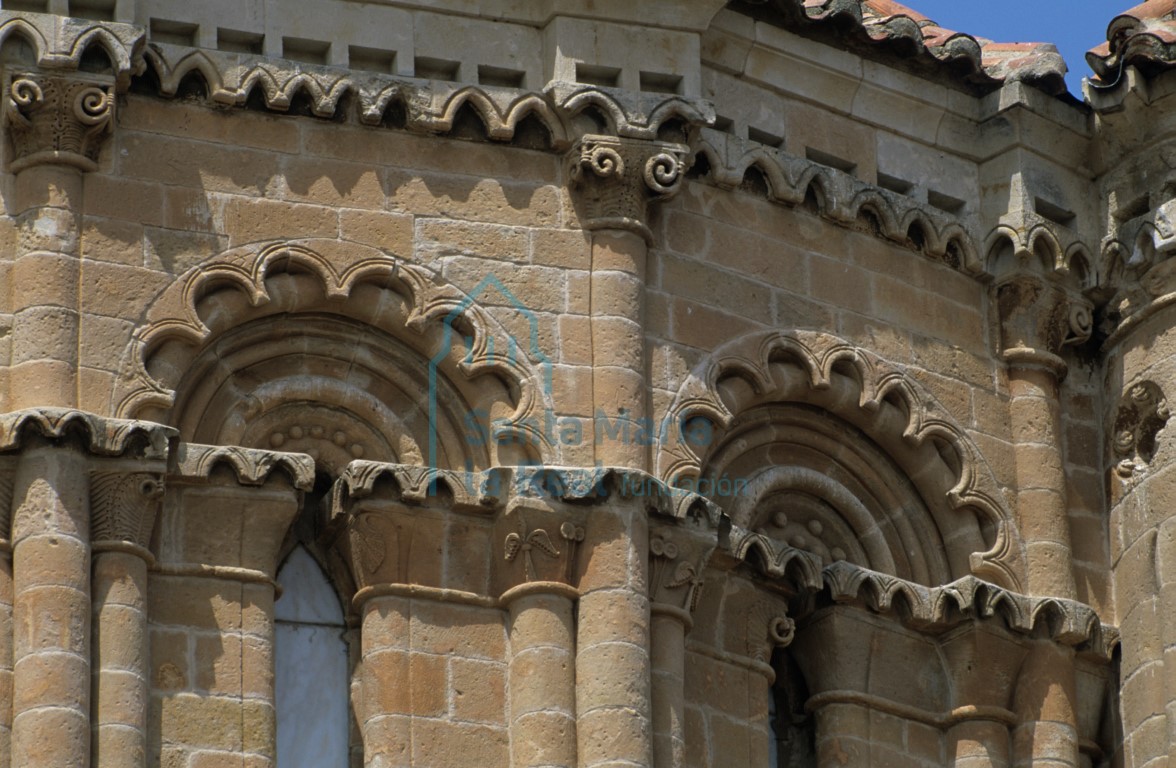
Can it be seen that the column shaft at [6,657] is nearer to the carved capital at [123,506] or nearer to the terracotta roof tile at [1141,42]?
the carved capital at [123,506]

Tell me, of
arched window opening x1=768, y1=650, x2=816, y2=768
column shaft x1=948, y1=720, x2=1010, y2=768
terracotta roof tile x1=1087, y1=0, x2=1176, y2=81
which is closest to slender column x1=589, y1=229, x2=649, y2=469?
arched window opening x1=768, y1=650, x2=816, y2=768

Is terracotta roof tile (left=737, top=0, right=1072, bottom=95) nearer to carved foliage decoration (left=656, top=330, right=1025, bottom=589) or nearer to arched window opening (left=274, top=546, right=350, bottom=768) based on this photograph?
carved foliage decoration (left=656, top=330, right=1025, bottom=589)

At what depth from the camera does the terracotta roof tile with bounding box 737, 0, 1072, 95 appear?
74.0 ft

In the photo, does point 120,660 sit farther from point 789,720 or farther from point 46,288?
point 789,720

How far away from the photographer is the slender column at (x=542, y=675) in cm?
1995

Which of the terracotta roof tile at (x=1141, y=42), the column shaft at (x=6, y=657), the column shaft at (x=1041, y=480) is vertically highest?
the terracotta roof tile at (x=1141, y=42)

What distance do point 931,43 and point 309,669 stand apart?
18.8ft

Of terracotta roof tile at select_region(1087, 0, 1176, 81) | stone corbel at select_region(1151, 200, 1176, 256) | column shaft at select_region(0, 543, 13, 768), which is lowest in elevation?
column shaft at select_region(0, 543, 13, 768)

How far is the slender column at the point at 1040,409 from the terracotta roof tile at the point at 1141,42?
4.47 ft

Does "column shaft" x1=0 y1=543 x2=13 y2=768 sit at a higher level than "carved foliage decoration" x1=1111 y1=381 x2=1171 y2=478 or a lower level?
lower

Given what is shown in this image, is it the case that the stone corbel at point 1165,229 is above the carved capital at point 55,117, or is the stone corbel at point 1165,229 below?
above

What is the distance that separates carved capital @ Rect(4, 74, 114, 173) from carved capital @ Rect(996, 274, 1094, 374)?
18.9 feet

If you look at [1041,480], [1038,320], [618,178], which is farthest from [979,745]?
[618,178]

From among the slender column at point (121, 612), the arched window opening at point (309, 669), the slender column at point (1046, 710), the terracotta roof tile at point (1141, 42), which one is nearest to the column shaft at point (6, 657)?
the slender column at point (121, 612)
